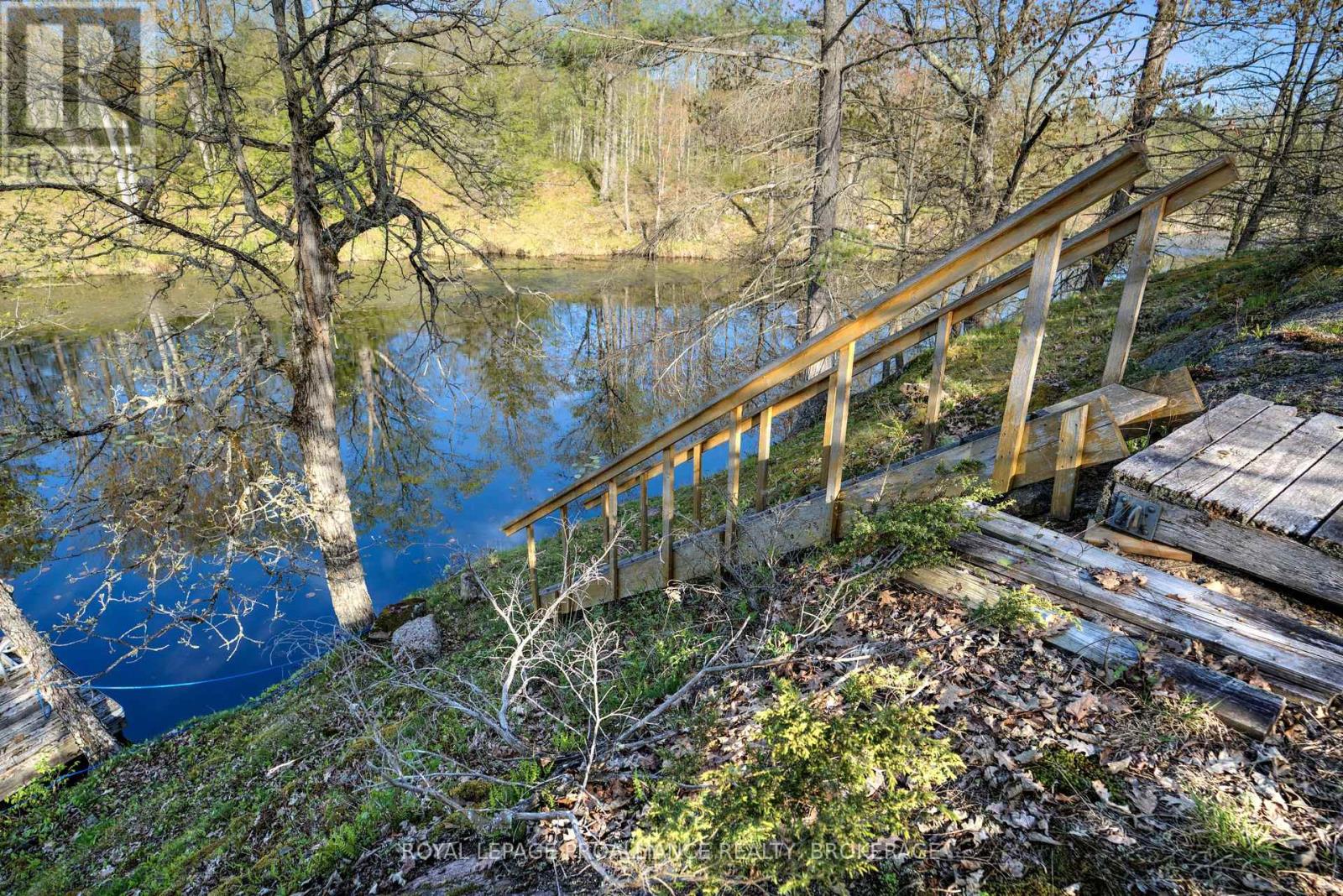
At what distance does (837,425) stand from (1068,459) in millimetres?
1137

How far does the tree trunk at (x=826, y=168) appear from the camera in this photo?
27.4ft

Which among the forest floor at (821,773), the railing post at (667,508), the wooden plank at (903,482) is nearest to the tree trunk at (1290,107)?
the forest floor at (821,773)

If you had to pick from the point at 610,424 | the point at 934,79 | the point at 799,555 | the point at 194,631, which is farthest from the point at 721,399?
the point at 610,424

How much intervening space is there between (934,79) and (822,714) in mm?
11575

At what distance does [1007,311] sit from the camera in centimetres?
1625

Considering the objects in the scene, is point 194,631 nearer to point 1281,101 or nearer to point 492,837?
point 492,837

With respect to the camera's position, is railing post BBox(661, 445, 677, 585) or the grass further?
railing post BBox(661, 445, 677, 585)

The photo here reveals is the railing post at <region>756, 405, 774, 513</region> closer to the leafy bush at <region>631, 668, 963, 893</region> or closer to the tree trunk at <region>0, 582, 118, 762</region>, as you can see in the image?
the leafy bush at <region>631, 668, 963, 893</region>

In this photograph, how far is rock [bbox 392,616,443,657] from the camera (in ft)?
24.2

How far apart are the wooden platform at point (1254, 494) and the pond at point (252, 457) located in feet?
18.4

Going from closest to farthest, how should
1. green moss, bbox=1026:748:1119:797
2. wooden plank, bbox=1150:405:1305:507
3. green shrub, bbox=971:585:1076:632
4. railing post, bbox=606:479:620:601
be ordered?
green moss, bbox=1026:748:1119:797 → green shrub, bbox=971:585:1076:632 → wooden plank, bbox=1150:405:1305:507 → railing post, bbox=606:479:620:601

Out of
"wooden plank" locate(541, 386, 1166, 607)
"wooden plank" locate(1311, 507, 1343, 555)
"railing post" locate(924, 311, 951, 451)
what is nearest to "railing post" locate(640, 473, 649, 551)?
"wooden plank" locate(541, 386, 1166, 607)

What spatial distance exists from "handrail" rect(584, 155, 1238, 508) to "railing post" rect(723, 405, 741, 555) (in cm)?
9

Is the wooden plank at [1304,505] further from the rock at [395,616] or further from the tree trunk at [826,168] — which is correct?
the rock at [395,616]
